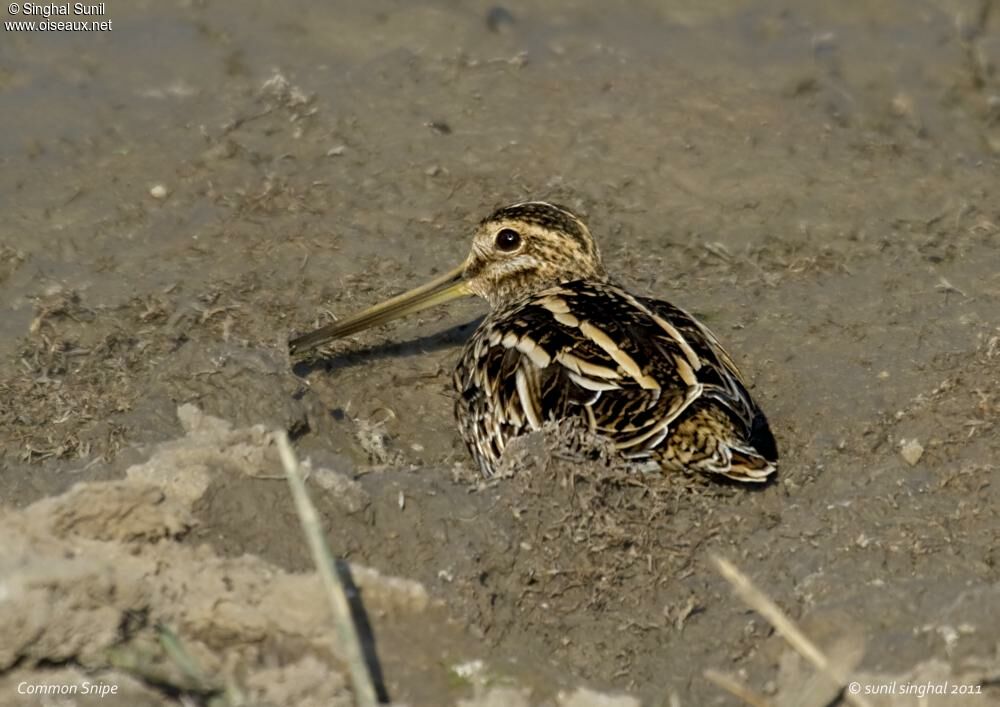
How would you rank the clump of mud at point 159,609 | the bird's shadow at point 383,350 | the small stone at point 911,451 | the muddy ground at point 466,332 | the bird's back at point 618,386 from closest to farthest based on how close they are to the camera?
1. the clump of mud at point 159,609
2. the muddy ground at point 466,332
3. the bird's back at point 618,386
4. the small stone at point 911,451
5. the bird's shadow at point 383,350

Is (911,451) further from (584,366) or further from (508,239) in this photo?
(508,239)

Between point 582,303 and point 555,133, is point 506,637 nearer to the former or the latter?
point 582,303

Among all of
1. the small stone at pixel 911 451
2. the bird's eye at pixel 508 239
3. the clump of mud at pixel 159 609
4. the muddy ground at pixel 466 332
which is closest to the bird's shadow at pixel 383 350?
the muddy ground at pixel 466 332

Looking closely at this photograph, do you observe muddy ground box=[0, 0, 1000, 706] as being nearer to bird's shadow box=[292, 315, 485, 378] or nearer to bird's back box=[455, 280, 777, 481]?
bird's shadow box=[292, 315, 485, 378]

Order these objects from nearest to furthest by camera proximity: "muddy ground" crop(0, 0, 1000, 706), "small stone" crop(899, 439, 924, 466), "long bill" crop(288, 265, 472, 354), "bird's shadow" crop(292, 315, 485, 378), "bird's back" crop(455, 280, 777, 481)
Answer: "muddy ground" crop(0, 0, 1000, 706)
"bird's back" crop(455, 280, 777, 481)
"small stone" crop(899, 439, 924, 466)
"long bill" crop(288, 265, 472, 354)
"bird's shadow" crop(292, 315, 485, 378)

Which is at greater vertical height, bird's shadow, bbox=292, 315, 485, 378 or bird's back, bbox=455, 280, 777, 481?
bird's back, bbox=455, 280, 777, 481

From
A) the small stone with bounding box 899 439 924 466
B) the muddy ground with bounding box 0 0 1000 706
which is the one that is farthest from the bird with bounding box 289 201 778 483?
the small stone with bounding box 899 439 924 466

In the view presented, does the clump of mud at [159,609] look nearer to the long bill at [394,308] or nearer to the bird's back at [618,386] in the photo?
the bird's back at [618,386]
